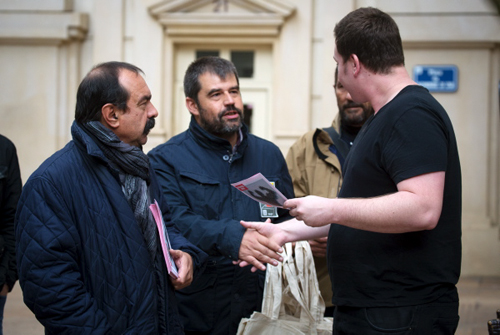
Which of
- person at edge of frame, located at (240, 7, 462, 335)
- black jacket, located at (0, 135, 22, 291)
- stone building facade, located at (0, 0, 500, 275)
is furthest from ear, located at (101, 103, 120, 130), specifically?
stone building facade, located at (0, 0, 500, 275)

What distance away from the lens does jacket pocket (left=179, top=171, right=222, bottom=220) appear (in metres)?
3.44

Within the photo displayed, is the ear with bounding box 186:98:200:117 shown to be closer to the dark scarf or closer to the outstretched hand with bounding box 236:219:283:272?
the outstretched hand with bounding box 236:219:283:272

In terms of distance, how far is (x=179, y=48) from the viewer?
9188 millimetres

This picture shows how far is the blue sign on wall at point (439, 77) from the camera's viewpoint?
8.69 m

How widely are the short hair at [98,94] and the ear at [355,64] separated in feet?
3.20

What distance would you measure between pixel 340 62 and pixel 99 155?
1021 mm

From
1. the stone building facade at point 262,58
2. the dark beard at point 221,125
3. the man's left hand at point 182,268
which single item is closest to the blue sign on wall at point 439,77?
the stone building facade at point 262,58

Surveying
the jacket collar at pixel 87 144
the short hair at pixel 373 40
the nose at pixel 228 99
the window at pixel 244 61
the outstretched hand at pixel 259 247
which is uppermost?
the window at pixel 244 61

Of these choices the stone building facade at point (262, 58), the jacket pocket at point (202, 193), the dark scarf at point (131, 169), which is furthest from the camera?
the stone building facade at point (262, 58)

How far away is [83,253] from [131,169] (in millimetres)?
400

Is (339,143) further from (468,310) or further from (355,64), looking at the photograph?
(468,310)

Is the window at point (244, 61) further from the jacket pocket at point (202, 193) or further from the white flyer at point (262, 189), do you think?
the white flyer at point (262, 189)

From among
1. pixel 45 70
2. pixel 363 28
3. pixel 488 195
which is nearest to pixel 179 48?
pixel 45 70

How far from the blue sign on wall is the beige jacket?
4.83 metres
